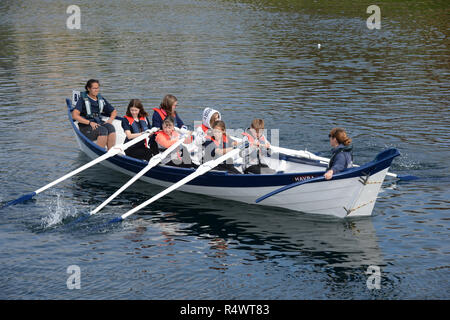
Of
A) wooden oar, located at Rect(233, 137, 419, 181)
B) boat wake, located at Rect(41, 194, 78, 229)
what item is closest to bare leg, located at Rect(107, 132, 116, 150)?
boat wake, located at Rect(41, 194, 78, 229)

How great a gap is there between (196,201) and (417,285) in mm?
6291

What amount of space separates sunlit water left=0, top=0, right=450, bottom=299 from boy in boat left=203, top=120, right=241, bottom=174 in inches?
36.4

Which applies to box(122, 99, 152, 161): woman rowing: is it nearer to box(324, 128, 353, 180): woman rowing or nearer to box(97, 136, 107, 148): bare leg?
box(97, 136, 107, 148): bare leg

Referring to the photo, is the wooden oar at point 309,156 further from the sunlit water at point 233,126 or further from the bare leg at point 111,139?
the bare leg at point 111,139

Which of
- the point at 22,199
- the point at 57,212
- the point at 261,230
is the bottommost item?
the point at 261,230

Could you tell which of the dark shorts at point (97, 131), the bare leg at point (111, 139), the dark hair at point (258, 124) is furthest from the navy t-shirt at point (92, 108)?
the dark hair at point (258, 124)

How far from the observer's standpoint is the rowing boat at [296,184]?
13484 millimetres

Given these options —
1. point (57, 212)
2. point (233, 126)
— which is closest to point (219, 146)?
point (57, 212)

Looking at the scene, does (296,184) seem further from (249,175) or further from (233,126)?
(233,126)

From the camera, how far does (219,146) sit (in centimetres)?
1544

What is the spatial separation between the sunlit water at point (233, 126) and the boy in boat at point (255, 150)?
3.15ft

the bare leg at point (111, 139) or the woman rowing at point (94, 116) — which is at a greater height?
the woman rowing at point (94, 116)

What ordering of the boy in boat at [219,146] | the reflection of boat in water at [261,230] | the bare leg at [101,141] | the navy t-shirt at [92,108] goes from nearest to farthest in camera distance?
the reflection of boat in water at [261,230] < the boy in boat at [219,146] < the bare leg at [101,141] < the navy t-shirt at [92,108]

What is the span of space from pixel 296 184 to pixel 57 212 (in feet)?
18.3
